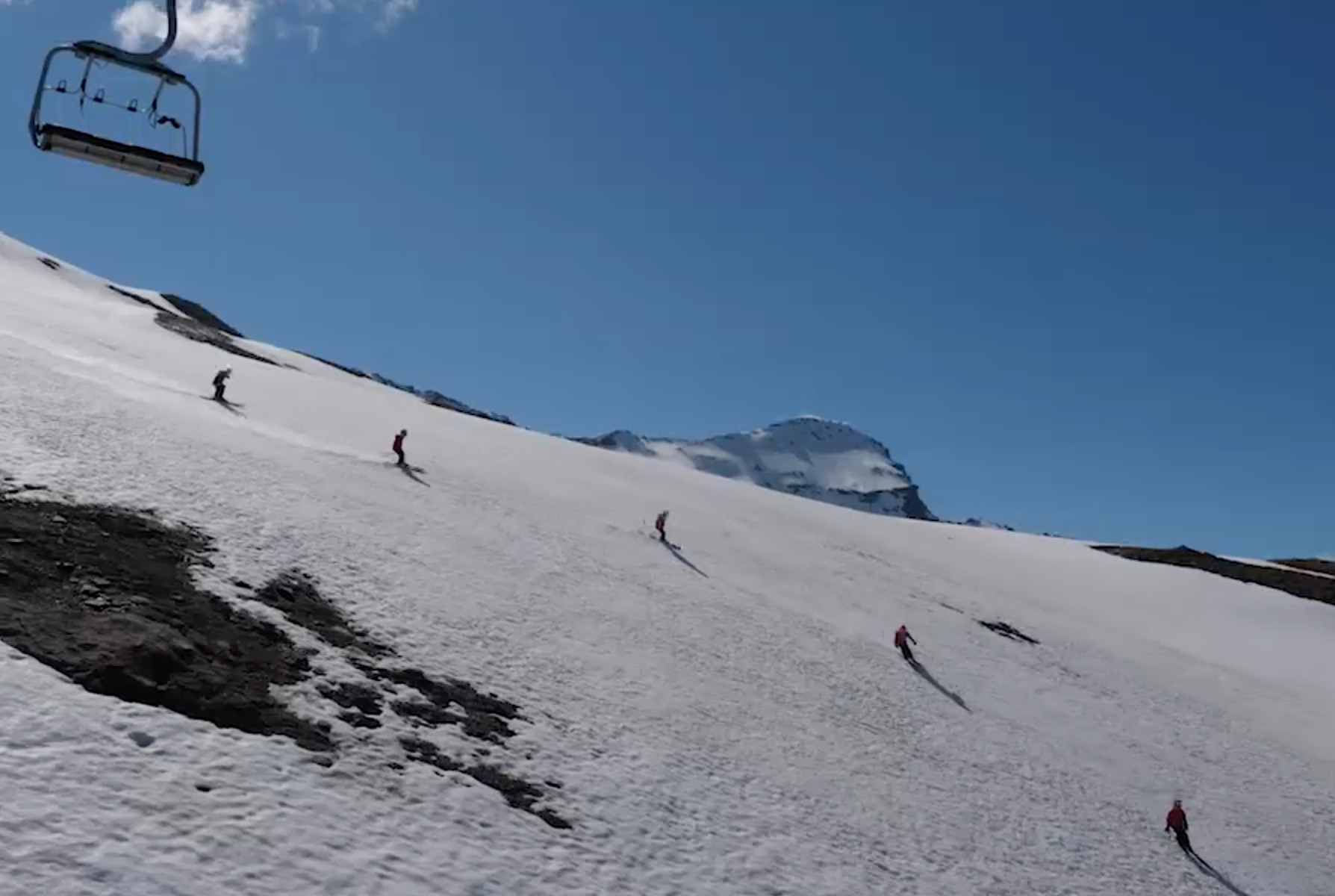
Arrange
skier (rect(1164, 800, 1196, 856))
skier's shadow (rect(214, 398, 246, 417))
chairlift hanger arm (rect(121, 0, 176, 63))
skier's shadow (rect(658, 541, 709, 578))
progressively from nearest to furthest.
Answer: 1. chairlift hanger arm (rect(121, 0, 176, 63))
2. skier (rect(1164, 800, 1196, 856))
3. skier's shadow (rect(658, 541, 709, 578))
4. skier's shadow (rect(214, 398, 246, 417))

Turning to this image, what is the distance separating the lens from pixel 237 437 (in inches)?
1209

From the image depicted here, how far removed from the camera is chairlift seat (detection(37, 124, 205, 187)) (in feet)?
42.1

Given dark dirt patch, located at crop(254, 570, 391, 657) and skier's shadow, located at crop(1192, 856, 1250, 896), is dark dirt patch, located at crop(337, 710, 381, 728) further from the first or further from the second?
skier's shadow, located at crop(1192, 856, 1250, 896)

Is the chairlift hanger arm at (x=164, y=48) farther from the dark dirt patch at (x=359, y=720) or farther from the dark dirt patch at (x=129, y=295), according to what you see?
the dark dirt patch at (x=129, y=295)

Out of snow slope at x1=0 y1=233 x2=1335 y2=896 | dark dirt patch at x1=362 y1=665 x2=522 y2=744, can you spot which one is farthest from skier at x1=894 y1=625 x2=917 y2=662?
dark dirt patch at x1=362 y1=665 x2=522 y2=744

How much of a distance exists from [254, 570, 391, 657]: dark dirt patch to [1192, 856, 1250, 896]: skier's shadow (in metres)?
17.7

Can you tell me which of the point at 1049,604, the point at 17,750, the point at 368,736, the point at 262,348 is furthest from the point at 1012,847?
the point at 262,348

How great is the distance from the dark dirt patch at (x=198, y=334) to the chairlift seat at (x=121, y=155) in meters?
47.2

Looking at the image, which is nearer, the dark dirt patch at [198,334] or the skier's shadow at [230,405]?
the skier's shadow at [230,405]

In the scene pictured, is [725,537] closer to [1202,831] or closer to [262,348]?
[1202,831]

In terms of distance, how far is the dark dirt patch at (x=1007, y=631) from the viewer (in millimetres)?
40469

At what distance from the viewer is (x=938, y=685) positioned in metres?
30.2

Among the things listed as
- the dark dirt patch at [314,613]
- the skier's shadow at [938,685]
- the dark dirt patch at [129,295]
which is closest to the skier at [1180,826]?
the skier's shadow at [938,685]

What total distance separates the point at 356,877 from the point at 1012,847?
13330 millimetres
